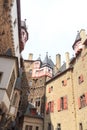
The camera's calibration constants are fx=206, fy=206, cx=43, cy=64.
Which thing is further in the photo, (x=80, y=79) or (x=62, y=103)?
(x=62, y=103)

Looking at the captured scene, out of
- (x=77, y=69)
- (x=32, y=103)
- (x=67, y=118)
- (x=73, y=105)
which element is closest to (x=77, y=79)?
(x=77, y=69)

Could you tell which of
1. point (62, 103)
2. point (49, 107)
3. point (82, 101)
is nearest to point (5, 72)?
point (82, 101)

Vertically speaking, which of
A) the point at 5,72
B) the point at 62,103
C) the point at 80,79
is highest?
the point at 80,79

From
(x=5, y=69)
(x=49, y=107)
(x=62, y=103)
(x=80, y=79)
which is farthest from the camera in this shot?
(x=49, y=107)

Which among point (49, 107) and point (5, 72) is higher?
point (49, 107)

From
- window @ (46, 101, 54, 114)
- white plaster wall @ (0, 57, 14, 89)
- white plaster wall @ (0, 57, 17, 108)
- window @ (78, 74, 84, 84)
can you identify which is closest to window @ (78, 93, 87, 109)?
window @ (78, 74, 84, 84)

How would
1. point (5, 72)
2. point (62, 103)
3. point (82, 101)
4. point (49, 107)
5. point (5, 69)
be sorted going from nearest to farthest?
point (5, 72) → point (5, 69) → point (82, 101) → point (62, 103) → point (49, 107)

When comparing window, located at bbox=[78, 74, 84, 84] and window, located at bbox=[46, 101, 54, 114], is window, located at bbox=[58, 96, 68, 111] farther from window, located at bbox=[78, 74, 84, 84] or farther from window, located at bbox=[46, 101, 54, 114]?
window, located at bbox=[78, 74, 84, 84]

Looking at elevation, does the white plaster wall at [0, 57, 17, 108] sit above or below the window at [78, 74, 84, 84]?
below

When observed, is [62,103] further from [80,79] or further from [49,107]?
[80,79]

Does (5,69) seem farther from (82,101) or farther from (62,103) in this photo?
(62,103)

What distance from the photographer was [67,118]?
26797 mm

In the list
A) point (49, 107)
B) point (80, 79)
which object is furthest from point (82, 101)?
point (49, 107)

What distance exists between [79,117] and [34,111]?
986cm
